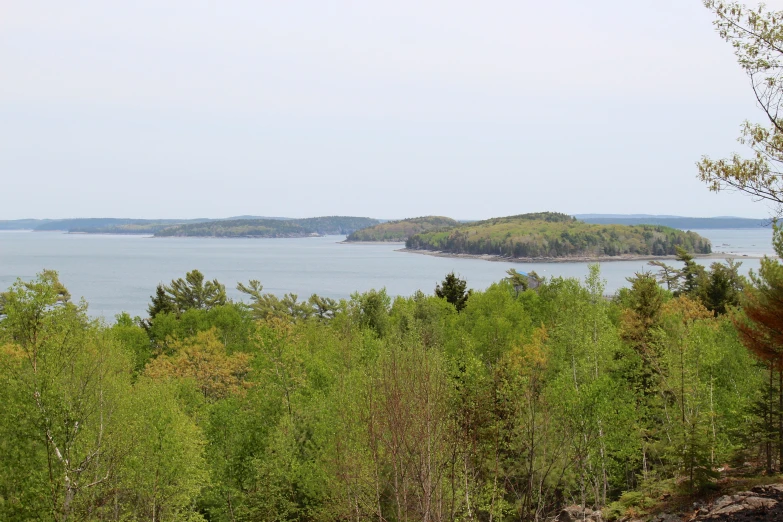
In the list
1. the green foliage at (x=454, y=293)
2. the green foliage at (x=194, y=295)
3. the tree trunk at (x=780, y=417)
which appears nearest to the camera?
the tree trunk at (x=780, y=417)

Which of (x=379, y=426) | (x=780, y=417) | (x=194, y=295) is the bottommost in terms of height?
(x=194, y=295)

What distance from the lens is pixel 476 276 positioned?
156375mm

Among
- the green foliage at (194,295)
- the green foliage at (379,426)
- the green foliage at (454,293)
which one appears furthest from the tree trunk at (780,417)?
the green foliage at (194,295)

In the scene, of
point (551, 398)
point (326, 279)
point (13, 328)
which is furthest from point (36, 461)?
point (326, 279)

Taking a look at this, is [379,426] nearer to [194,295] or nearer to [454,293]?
[454,293]

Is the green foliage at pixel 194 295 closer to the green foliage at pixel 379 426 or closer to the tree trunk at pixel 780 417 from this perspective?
the green foliage at pixel 379 426

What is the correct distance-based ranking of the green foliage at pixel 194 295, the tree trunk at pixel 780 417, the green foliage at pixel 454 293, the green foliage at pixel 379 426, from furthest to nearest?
the green foliage at pixel 194 295, the green foliage at pixel 454 293, the tree trunk at pixel 780 417, the green foliage at pixel 379 426

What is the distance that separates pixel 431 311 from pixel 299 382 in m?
20.8

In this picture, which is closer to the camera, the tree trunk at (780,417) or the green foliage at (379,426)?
the green foliage at (379,426)

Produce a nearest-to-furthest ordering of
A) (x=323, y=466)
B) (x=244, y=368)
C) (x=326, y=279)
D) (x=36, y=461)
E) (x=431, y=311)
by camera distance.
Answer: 1. (x=36, y=461)
2. (x=323, y=466)
3. (x=244, y=368)
4. (x=431, y=311)
5. (x=326, y=279)

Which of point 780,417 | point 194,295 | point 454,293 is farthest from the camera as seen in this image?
point 194,295

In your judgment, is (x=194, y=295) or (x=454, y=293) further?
(x=194, y=295)

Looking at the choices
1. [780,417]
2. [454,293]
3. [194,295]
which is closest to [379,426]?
[780,417]

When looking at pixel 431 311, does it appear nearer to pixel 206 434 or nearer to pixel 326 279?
pixel 206 434
